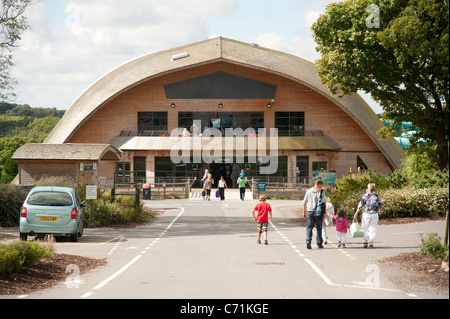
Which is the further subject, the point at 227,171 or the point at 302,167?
the point at 227,171

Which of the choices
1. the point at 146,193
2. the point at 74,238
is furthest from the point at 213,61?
the point at 74,238

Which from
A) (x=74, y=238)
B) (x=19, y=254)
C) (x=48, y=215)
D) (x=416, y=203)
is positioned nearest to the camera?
(x=19, y=254)

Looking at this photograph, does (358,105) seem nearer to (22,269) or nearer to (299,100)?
(299,100)

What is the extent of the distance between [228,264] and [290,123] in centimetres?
4051

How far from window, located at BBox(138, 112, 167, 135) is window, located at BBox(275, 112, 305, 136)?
973 cm

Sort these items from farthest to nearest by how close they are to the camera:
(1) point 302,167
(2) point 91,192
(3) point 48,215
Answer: (1) point 302,167, (2) point 91,192, (3) point 48,215

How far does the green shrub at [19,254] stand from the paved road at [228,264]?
1.06 metres

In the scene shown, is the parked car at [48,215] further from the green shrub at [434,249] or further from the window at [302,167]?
the window at [302,167]

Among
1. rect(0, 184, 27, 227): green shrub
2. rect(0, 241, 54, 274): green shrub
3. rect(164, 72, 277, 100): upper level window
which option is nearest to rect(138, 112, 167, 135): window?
rect(164, 72, 277, 100): upper level window

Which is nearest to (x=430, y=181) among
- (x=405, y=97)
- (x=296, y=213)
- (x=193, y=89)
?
(x=405, y=97)

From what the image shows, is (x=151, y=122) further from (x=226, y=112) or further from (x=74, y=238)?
(x=74, y=238)

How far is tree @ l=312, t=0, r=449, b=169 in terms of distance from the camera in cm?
1797

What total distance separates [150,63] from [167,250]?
3938cm

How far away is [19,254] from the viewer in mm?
11773
